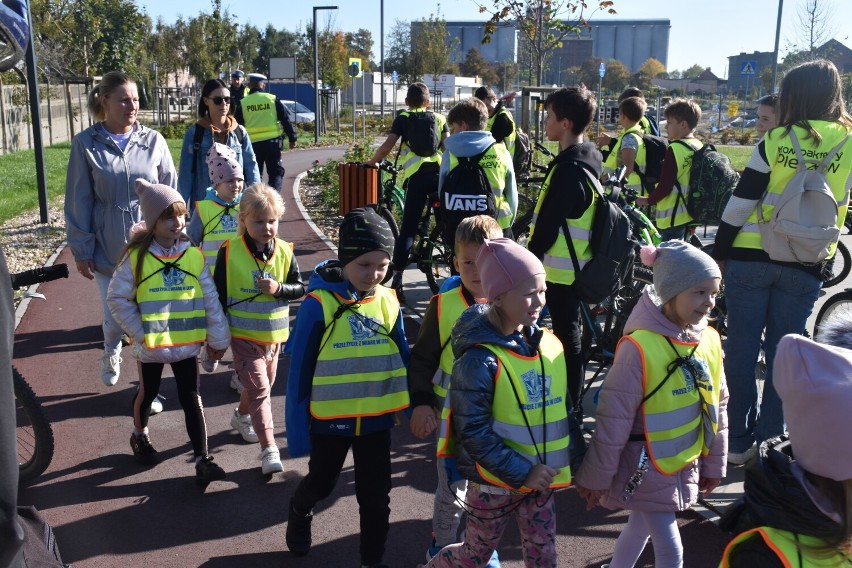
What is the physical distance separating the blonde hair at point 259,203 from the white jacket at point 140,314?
1.29 ft

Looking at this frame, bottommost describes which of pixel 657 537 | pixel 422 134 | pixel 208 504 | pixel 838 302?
pixel 208 504

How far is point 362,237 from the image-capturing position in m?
3.63

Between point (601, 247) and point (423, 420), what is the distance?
5.85ft

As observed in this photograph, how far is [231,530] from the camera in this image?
429 cm

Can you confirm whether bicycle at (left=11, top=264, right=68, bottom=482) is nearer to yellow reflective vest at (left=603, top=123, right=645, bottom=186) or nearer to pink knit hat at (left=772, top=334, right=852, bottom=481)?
pink knit hat at (left=772, top=334, right=852, bottom=481)

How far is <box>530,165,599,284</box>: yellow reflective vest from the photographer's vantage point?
15.8ft

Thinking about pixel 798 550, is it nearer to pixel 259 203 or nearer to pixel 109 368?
pixel 259 203

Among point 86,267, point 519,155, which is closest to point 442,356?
point 86,267

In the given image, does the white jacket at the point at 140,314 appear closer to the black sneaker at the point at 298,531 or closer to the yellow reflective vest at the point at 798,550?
the black sneaker at the point at 298,531

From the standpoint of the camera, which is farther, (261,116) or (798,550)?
(261,116)

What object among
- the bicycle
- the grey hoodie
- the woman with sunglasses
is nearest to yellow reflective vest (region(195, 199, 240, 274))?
the grey hoodie

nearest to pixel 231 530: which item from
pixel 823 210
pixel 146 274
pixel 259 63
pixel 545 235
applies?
pixel 146 274

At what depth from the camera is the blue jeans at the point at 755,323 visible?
462 centimetres

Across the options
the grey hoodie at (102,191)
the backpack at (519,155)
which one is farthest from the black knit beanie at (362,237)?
the backpack at (519,155)
